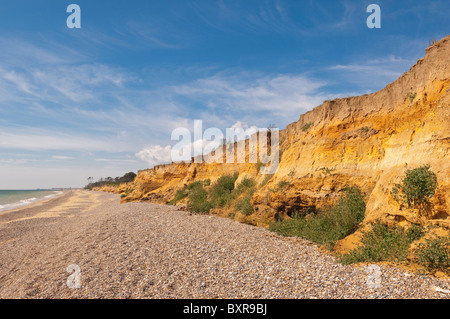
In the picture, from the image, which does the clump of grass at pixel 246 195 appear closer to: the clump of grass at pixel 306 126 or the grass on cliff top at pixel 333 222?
the grass on cliff top at pixel 333 222

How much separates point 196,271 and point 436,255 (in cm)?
504

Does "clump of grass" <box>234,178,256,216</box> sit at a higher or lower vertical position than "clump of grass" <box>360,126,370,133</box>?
lower

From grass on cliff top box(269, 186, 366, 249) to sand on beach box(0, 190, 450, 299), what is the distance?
559mm

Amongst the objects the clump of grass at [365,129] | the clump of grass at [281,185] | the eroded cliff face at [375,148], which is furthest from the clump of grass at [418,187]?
the clump of grass at [281,185]

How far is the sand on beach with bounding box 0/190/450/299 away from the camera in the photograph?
4852mm

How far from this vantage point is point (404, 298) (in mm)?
4254

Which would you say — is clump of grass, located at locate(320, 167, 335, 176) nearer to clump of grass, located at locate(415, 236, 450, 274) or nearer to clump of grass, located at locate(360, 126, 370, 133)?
clump of grass, located at locate(360, 126, 370, 133)

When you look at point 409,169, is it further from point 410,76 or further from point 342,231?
point 410,76

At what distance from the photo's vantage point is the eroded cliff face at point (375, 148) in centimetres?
638

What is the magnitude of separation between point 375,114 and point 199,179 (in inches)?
773

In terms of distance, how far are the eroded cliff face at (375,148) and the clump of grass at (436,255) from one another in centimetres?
59

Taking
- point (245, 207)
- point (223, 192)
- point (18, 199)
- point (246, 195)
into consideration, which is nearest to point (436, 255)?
point (245, 207)

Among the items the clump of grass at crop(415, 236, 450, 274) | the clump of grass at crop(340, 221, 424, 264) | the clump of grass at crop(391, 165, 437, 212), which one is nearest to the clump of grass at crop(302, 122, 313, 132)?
the clump of grass at crop(391, 165, 437, 212)
